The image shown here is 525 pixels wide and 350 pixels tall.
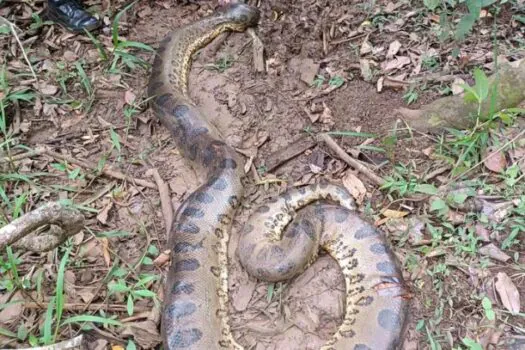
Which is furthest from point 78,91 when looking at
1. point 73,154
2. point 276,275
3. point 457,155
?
point 457,155

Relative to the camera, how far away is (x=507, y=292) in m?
3.77

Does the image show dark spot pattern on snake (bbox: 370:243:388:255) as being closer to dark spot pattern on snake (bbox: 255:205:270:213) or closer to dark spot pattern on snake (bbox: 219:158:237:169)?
dark spot pattern on snake (bbox: 255:205:270:213)

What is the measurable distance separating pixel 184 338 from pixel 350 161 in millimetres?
2160

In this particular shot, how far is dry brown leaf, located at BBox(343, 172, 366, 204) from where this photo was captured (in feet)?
15.3

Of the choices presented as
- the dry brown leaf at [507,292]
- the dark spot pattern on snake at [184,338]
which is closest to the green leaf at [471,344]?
the dry brown leaf at [507,292]

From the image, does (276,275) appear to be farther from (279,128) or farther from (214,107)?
(214,107)

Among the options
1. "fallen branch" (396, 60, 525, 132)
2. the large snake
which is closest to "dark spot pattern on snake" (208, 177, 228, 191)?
the large snake

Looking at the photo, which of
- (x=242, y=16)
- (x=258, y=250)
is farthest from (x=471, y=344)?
(x=242, y=16)

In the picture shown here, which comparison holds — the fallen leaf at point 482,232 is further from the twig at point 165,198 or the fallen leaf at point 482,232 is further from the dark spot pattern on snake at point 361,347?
the twig at point 165,198

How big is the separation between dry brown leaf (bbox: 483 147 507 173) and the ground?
0.01 metres

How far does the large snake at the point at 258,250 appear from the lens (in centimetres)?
389

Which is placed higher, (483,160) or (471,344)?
(483,160)

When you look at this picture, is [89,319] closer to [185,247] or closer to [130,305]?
[130,305]

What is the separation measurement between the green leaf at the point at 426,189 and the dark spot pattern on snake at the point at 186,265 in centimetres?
194
